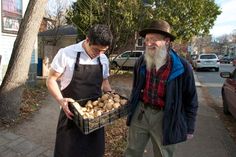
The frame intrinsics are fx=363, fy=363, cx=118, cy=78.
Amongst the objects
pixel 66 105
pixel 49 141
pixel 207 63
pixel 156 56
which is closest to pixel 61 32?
pixel 207 63

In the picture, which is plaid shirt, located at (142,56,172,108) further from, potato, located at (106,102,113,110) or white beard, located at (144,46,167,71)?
potato, located at (106,102,113,110)

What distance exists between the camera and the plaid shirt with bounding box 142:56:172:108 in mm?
3663

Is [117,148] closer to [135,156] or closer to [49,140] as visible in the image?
[49,140]

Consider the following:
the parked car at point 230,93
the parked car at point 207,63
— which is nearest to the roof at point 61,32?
the parked car at point 207,63

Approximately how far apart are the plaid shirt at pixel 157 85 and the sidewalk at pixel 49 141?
2.11 metres

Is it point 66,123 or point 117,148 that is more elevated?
point 66,123

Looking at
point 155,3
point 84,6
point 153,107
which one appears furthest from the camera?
point 155,3

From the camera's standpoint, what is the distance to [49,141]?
605 centimetres

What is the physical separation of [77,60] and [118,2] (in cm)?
841

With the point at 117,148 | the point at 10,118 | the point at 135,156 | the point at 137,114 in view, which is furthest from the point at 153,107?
the point at 10,118

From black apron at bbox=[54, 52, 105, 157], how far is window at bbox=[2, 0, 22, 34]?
309 inches

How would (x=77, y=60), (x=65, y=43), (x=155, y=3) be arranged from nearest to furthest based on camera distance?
1. (x=77, y=60)
2. (x=155, y=3)
3. (x=65, y=43)

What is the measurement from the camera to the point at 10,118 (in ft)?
22.8

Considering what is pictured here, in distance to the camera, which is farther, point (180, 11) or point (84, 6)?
point (180, 11)
